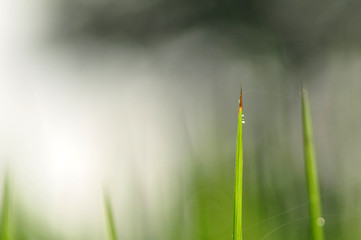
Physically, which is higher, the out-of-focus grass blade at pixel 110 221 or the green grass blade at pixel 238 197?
the green grass blade at pixel 238 197

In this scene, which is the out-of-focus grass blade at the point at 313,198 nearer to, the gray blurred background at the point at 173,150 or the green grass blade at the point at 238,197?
the green grass blade at the point at 238,197

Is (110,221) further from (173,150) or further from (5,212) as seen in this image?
(173,150)

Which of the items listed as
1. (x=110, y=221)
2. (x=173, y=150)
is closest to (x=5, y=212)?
(x=110, y=221)

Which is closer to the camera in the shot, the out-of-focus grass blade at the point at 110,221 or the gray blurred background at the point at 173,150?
the out-of-focus grass blade at the point at 110,221

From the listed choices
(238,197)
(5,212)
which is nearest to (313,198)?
(238,197)

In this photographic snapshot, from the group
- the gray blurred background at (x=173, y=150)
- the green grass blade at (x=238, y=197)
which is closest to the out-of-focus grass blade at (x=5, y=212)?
the gray blurred background at (x=173, y=150)

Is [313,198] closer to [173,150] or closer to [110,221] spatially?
[110,221]

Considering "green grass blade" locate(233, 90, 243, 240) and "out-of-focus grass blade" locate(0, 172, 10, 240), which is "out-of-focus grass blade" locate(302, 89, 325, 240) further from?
"out-of-focus grass blade" locate(0, 172, 10, 240)

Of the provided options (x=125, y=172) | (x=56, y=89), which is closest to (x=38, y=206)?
(x=125, y=172)

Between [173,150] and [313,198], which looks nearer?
[313,198]
